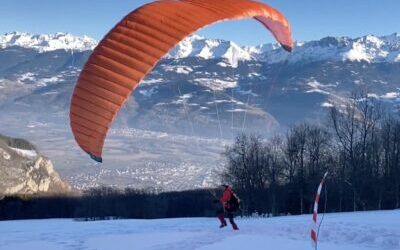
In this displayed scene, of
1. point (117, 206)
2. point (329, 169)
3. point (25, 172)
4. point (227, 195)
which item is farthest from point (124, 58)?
point (25, 172)

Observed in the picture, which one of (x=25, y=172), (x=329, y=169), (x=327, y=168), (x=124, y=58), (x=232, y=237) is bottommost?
(x=232, y=237)

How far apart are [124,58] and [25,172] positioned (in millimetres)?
173373

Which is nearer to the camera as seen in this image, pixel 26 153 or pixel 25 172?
pixel 25 172

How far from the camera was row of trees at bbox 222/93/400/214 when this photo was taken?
4716cm

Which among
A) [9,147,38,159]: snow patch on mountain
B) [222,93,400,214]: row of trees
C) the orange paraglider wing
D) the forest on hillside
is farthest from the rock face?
the orange paraglider wing

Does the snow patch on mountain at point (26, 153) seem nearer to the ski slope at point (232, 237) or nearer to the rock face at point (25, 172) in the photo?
the rock face at point (25, 172)

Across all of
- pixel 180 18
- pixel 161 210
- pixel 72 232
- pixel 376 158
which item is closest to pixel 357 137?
pixel 376 158

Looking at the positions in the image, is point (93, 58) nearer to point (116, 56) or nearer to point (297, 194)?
point (116, 56)

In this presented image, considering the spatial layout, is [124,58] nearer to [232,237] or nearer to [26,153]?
[232,237]

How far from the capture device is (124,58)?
9.44 m

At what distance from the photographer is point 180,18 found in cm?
980

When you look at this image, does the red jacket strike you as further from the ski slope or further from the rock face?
the rock face

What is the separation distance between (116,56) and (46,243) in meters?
7.81

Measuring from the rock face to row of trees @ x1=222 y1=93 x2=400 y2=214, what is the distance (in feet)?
372
